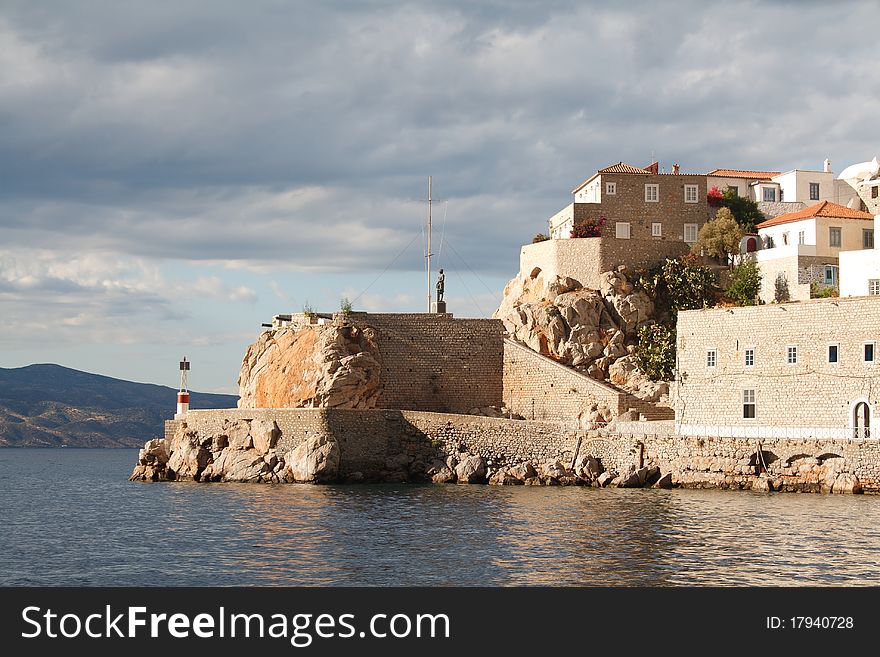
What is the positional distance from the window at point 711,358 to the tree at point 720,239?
1346cm

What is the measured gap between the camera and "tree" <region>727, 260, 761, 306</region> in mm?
53812

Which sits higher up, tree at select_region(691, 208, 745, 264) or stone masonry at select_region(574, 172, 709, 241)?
stone masonry at select_region(574, 172, 709, 241)

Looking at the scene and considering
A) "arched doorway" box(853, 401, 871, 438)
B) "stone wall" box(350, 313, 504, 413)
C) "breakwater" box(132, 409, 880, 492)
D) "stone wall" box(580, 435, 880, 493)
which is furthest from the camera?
"stone wall" box(350, 313, 504, 413)

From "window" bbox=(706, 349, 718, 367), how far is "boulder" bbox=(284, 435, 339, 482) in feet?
49.0

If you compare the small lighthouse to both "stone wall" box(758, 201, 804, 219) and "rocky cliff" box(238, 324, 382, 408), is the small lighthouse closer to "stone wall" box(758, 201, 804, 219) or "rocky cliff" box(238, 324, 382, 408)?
"rocky cliff" box(238, 324, 382, 408)

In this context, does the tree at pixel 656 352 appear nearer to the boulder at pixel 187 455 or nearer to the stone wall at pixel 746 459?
the stone wall at pixel 746 459

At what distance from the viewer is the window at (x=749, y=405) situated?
42.9 m

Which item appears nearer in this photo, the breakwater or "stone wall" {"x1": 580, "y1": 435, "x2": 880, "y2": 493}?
"stone wall" {"x1": 580, "y1": 435, "x2": 880, "y2": 493}

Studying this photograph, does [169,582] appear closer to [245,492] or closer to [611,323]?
[245,492]

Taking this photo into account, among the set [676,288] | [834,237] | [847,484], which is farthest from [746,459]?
[834,237]

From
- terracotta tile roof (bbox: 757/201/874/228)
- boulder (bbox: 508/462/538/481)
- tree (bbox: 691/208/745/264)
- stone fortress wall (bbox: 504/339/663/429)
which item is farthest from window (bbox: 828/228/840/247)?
boulder (bbox: 508/462/538/481)

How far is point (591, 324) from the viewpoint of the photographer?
5256 cm
